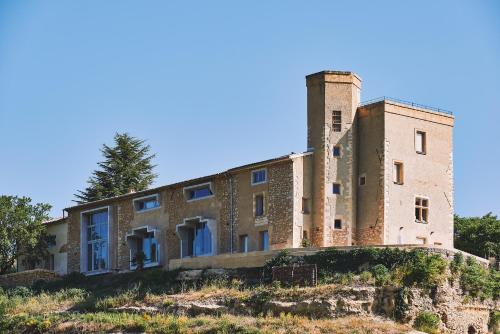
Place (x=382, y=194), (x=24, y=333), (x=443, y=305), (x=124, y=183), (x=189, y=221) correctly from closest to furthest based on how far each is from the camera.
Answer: (x=443, y=305), (x=24, y=333), (x=382, y=194), (x=189, y=221), (x=124, y=183)

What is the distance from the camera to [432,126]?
5297 cm

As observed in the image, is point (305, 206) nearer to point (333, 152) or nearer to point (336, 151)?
point (333, 152)

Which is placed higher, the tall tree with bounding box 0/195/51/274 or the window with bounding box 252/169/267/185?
the window with bounding box 252/169/267/185

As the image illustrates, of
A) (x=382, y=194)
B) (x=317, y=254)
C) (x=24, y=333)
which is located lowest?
(x=24, y=333)

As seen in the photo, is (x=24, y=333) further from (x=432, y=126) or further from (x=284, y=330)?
(x=432, y=126)

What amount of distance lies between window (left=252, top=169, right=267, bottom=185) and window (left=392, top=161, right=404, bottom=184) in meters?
7.32

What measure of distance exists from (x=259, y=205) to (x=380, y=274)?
10.6 meters

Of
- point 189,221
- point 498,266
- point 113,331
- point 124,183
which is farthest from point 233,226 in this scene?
point 124,183

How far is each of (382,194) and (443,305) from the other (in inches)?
342

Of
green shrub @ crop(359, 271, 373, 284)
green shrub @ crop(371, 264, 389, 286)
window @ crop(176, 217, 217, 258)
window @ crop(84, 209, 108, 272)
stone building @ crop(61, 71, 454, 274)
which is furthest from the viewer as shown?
window @ crop(84, 209, 108, 272)

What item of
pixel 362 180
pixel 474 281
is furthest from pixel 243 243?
pixel 474 281

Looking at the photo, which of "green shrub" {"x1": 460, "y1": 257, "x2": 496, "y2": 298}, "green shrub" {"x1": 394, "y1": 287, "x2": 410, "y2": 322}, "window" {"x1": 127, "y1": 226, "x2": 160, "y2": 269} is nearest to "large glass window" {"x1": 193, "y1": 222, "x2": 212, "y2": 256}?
"window" {"x1": 127, "y1": 226, "x2": 160, "y2": 269}

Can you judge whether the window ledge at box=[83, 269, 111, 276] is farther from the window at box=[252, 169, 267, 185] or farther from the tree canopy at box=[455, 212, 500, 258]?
the tree canopy at box=[455, 212, 500, 258]

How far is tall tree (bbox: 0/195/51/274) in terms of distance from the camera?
61.9m
